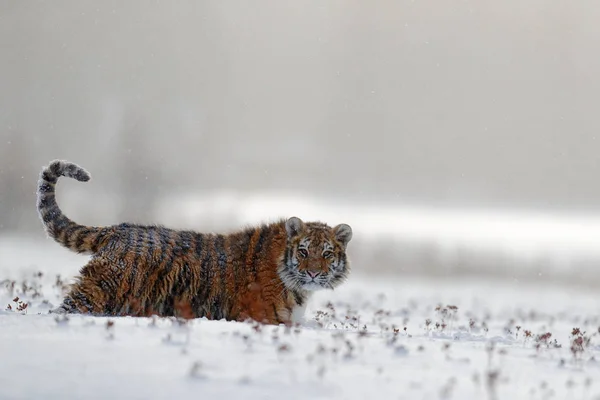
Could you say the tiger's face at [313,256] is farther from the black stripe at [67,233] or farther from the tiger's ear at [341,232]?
the black stripe at [67,233]

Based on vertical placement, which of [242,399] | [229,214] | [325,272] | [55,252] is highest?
[229,214]

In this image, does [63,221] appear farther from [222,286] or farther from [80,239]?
[222,286]

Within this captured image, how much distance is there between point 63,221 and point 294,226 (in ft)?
11.1

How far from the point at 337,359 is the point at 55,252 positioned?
2835 cm

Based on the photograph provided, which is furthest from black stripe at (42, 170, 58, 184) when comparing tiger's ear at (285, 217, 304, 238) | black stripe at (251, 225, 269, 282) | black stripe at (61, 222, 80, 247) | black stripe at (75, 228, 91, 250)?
tiger's ear at (285, 217, 304, 238)

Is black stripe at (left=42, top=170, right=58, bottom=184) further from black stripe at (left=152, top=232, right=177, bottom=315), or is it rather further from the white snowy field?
the white snowy field

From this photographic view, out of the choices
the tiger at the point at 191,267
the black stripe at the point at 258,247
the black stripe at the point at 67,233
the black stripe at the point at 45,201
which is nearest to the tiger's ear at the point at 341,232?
the tiger at the point at 191,267

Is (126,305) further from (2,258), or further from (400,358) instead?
(2,258)

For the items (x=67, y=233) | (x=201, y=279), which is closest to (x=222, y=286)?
(x=201, y=279)

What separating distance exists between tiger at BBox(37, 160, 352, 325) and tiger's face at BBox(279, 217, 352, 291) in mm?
15

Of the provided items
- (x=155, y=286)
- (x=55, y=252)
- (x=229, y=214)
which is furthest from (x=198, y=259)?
(x=229, y=214)

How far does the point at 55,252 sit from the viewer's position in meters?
33.3

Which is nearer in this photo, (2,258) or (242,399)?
(242,399)

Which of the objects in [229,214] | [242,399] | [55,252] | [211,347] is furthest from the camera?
[229,214]
